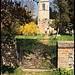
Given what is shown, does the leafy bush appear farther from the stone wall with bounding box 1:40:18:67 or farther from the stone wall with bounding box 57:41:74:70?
the stone wall with bounding box 57:41:74:70

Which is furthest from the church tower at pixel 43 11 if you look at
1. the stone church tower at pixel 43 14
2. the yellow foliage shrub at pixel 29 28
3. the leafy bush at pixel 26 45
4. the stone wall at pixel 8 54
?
the stone wall at pixel 8 54

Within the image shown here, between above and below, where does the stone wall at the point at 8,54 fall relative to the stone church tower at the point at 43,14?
below

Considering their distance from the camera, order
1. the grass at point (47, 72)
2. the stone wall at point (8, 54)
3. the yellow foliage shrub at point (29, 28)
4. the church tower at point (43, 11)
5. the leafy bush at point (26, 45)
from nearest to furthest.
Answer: the grass at point (47, 72), the stone wall at point (8, 54), the leafy bush at point (26, 45), the yellow foliage shrub at point (29, 28), the church tower at point (43, 11)

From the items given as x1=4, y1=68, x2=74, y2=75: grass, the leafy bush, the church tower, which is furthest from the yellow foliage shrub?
x1=4, y1=68, x2=74, y2=75: grass

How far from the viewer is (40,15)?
29312 millimetres

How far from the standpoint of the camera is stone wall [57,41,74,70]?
429 cm

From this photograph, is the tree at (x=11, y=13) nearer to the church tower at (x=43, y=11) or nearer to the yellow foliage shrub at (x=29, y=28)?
the yellow foliage shrub at (x=29, y=28)

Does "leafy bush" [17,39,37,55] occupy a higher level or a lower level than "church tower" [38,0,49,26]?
lower

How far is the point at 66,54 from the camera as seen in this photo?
14.5 ft

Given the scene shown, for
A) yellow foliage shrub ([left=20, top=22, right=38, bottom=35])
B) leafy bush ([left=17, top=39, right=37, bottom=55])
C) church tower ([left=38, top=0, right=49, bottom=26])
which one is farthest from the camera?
church tower ([left=38, top=0, right=49, bottom=26])

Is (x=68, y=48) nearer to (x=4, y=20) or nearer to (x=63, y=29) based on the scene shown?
(x=4, y=20)

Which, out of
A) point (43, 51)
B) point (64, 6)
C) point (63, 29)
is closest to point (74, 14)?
point (64, 6)

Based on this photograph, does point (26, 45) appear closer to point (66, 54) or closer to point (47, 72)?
point (47, 72)

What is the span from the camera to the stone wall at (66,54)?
169 inches
